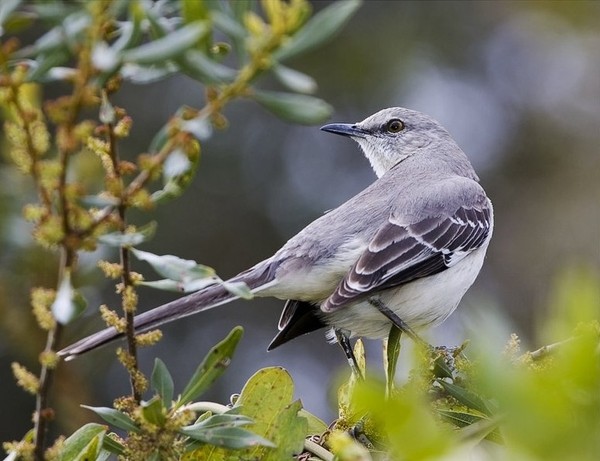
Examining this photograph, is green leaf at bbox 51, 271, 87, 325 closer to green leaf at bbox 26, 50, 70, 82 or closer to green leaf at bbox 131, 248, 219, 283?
green leaf at bbox 131, 248, 219, 283

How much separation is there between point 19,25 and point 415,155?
4250 mm

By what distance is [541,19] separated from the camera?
10.0m

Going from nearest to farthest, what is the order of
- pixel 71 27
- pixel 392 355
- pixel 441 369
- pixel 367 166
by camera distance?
1. pixel 71 27
2. pixel 441 369
3. pixel 392 355
4. pixel 367 166

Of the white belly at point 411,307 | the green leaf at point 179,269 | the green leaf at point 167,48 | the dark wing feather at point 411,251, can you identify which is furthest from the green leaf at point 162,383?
the white belly at point 411,307

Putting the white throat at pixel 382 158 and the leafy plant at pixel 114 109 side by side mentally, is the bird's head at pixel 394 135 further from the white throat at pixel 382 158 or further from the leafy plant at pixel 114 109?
the leafy plant at pixel 114 109

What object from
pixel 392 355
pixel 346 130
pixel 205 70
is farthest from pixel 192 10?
pixel 346 130

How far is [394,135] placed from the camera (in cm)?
630

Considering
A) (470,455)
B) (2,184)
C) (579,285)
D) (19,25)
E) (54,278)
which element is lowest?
(54,278)

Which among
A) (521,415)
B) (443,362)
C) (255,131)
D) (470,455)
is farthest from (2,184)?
(255,131)

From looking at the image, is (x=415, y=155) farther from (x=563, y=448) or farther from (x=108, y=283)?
(x=563, y=448)

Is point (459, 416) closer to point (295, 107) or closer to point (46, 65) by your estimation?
point (295, 107)

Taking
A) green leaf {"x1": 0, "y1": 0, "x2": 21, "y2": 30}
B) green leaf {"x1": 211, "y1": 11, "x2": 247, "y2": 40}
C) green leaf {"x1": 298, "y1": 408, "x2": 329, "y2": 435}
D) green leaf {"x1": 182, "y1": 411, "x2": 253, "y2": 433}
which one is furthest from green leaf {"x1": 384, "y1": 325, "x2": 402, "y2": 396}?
green leaf {"x1": 0, "y1": 0, "x2": 21, "y2": 30}

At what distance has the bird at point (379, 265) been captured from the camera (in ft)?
14.8

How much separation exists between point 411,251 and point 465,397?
200 centimetres
